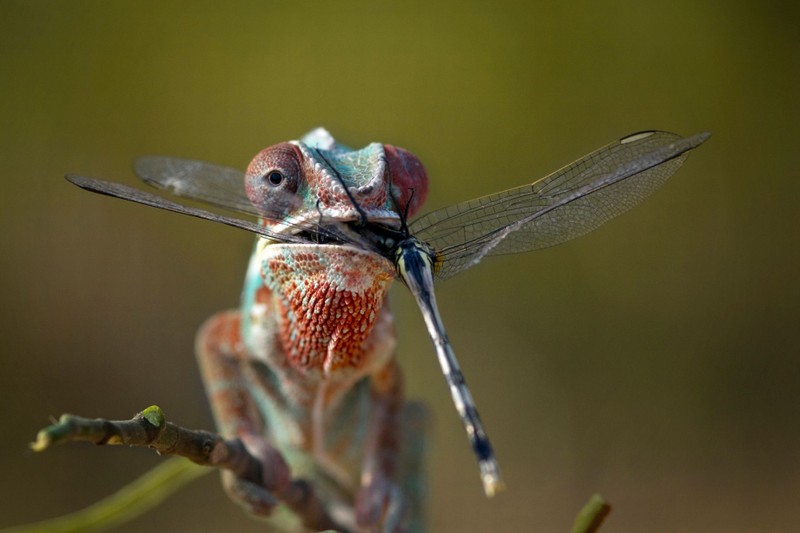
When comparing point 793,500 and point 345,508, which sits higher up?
point 345,508

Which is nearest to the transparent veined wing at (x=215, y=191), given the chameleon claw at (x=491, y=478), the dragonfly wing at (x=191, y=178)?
the dragonfly wing at (x=191, y=178)

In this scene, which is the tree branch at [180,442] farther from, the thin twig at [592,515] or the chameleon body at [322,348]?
the thin twig at [592,515]

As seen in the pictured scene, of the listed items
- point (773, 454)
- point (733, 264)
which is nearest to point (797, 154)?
point (733, 264)

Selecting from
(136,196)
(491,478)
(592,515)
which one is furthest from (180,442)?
(592,515)

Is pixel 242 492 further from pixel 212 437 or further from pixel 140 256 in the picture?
pixel 140 256

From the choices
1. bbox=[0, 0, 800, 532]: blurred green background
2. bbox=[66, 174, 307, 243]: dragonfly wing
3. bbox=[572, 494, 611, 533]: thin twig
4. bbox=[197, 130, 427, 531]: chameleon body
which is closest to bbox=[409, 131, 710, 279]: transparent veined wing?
bbox=[197, 130, 427, 531]: chameleon body

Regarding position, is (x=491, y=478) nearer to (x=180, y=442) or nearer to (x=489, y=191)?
(x=180, y=442)
